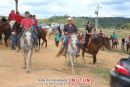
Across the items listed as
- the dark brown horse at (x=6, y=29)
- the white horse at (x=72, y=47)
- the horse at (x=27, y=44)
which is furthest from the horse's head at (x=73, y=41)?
the dark brown horse at (x=6, y=29)

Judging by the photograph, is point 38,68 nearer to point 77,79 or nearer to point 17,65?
point 17,65

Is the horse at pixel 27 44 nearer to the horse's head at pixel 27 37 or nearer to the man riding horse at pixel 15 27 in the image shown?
the horse's head at pixel 27 37

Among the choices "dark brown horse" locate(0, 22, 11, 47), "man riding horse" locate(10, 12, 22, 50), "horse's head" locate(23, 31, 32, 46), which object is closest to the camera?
"horse's head" locate(23, 31, 32, 46)

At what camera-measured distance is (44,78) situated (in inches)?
625

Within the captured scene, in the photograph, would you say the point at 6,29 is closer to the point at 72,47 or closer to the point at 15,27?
the point at 15,27

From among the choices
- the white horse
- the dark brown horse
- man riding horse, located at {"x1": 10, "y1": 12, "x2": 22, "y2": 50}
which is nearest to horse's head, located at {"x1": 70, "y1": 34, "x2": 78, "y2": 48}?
the white horse

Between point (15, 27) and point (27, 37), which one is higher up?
point (27, 37)

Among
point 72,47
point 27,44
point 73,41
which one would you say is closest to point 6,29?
point 72,47

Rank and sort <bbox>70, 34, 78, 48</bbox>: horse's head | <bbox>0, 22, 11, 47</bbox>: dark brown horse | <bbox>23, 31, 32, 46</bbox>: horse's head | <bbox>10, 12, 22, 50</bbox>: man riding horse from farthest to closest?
1. <bbox>0, 22, 11, 47</bbox>: dark brown horse
2. <bbox>10, 12, 22, 50</bbox>: man riding horse
3. <bbox>70, 34, 78, 48</bbox>: horse's head
4. <bbox>23, 31, 32, 46</bbox>: horse's head

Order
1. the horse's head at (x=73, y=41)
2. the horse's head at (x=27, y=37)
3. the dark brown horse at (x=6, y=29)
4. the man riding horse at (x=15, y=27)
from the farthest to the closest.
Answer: the dark brown horse at (x=6, y=29)
the man riding horse at (x=15, y=27)
the horse's head at (x=73, y=41)
the horse's head at (x=27, y=37)

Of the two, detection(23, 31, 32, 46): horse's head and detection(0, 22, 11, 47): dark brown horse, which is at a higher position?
detection(23, 31, 32, 46): horse's head

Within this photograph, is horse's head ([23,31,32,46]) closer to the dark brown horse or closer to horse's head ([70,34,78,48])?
horse's head ([70,34,78,48])

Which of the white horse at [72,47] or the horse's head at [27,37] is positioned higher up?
the horse's head at [27,37]

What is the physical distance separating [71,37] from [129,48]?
99.7 ft
